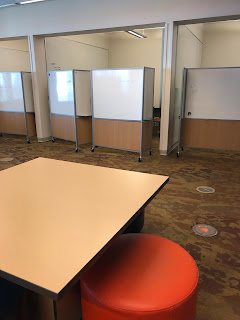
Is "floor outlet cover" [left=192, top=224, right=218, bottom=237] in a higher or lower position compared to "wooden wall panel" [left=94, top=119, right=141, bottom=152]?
lower

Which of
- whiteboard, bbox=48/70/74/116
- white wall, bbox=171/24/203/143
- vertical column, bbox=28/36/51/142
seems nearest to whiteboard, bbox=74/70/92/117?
whiteboard, bbox=48/70/74/116

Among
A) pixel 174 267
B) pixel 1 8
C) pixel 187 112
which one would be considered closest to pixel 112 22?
pixel 187 112

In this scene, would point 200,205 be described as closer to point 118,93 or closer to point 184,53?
point 118,93

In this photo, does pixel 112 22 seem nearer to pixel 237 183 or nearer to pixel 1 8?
pixel 1 8

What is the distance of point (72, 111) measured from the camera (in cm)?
560

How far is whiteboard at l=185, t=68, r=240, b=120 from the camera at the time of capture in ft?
14.7

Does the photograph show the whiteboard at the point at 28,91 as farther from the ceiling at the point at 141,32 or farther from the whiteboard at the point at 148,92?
the ceiling at the point at 141,32

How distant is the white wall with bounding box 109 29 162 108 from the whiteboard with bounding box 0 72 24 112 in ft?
14.5

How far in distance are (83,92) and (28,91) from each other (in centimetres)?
179

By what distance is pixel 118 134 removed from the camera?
16.8ft

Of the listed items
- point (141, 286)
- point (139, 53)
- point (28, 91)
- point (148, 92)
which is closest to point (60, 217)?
point (141, 286)

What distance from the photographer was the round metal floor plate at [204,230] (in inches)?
95.4

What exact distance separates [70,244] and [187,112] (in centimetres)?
443

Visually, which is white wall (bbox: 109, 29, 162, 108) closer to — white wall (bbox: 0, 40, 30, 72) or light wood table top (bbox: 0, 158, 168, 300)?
white wall (bbox: 0, 40, 30, 72)
